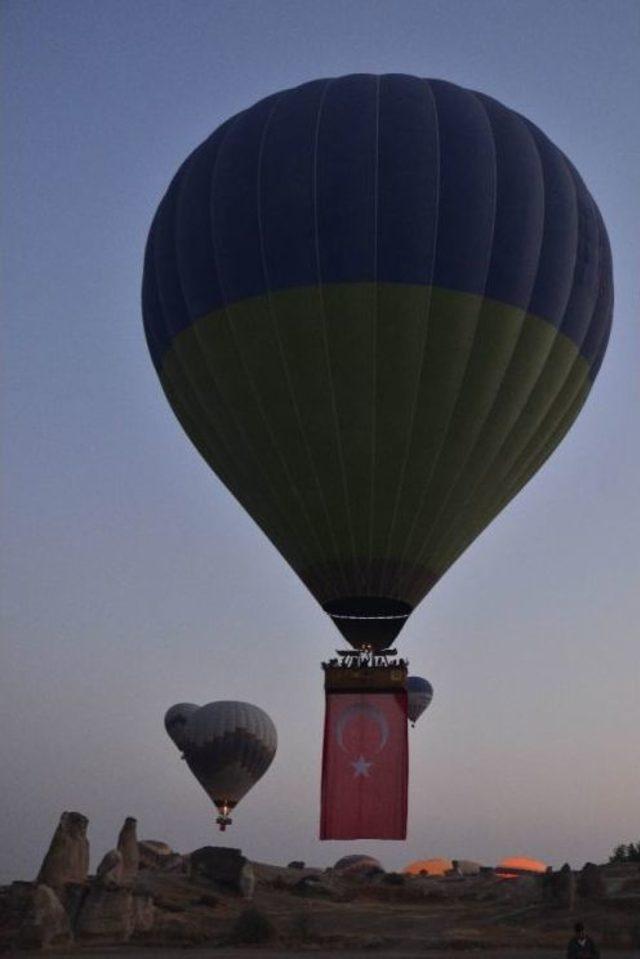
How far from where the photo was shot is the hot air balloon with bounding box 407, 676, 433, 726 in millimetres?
68125

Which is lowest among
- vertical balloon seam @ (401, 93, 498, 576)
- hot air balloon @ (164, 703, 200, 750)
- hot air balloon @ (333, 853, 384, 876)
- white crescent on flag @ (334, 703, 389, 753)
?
hot air balloon @ (333, 853, 384, 876)

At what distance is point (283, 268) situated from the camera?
24609 mm

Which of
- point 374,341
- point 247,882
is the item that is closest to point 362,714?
point 374,341

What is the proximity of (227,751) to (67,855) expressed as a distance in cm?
2463

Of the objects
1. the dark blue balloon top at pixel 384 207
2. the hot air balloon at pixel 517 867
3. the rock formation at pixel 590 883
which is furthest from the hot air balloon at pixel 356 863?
the dark blue balloon top at pixel 384 207

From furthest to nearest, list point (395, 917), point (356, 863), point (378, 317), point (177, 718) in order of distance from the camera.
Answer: point (356, 863), point (177, 718), point (395, 917), point (378, 317)

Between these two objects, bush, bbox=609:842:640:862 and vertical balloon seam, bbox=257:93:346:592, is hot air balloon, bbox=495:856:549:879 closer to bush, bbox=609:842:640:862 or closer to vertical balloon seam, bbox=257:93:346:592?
bush, bbox=609:842:640:862

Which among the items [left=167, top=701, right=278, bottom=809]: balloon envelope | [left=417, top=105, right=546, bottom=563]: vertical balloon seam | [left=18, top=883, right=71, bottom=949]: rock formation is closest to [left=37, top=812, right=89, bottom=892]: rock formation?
[left=18, top=883, right=71, bottom=949]: rock formation

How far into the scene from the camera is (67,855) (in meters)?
31.5

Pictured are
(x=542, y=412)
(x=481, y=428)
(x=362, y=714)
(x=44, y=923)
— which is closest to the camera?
(x=362, y=714)

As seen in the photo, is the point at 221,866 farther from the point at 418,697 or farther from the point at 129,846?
the point at 418,697

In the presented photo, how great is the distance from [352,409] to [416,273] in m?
3.53

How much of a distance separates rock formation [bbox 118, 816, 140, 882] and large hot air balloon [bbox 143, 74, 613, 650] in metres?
18.7

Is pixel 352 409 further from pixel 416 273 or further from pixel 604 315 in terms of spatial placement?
pixel 604 315
